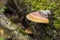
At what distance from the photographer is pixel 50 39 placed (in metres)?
2.75

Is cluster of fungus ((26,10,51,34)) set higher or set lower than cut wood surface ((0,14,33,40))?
higher

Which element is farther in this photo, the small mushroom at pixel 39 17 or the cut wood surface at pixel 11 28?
the cut wood surface at pixel 11 28

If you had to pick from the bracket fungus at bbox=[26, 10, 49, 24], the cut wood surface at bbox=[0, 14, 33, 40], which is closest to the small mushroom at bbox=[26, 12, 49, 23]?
the bracket fungus at bbox=[26, 10, 49, 24]

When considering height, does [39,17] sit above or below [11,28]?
above

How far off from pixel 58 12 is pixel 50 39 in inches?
19.1

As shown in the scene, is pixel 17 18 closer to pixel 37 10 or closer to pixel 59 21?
pixel 37 10

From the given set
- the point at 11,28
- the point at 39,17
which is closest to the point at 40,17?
the point at 39,17

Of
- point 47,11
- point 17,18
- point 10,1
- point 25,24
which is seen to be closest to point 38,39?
point 47,11

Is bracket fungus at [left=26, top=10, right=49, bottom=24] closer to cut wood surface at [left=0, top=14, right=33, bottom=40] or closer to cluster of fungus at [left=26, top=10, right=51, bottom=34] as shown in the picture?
cluster of fungus at [left=26, top=10, right=51, bottom=34]

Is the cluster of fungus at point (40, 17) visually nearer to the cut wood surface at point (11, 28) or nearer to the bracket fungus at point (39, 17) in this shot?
the bracket fungus at point (39, 17)

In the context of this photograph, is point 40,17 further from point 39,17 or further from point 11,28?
point 11,28

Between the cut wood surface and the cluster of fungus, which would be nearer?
the cluster of fungus

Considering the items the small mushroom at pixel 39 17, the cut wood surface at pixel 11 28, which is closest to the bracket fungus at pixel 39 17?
the small mushroom at pixel 39 17

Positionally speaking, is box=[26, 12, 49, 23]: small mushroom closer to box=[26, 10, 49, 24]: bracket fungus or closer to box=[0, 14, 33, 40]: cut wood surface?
box=[26, 10, 49, 24]: bracket fungus
